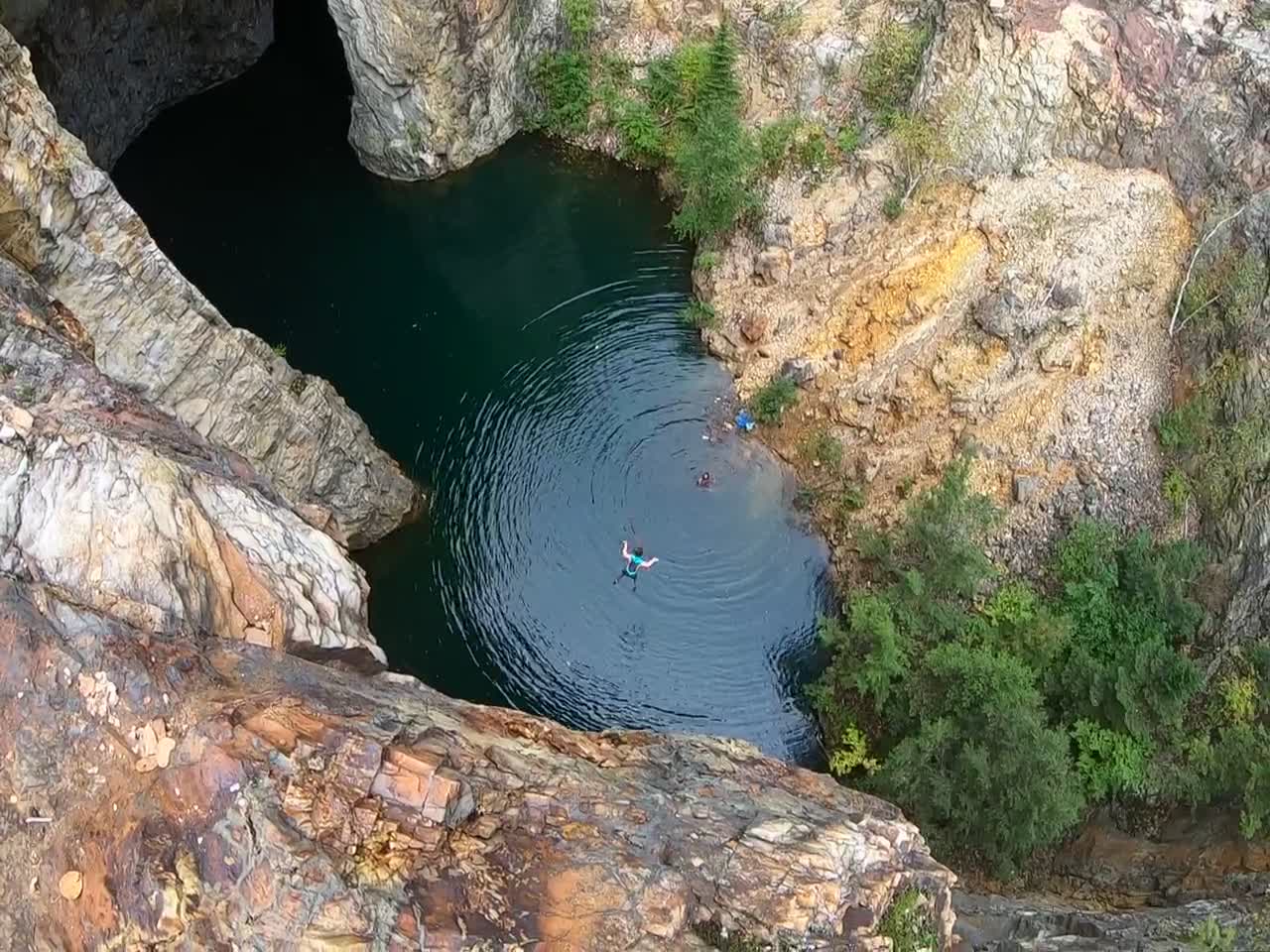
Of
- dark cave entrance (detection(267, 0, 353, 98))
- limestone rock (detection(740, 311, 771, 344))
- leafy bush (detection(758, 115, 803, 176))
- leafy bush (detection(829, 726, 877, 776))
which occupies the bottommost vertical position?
leafy bush (detection(829, 726, 877, 776))

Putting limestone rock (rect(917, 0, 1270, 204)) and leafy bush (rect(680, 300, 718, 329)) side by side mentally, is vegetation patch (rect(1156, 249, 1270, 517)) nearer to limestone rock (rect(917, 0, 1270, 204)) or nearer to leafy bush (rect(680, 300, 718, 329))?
limestone rock (rect(917, 0, 1270, 204))

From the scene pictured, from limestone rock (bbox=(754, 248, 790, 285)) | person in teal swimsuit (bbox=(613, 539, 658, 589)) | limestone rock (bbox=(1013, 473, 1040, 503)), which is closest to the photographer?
limestone rock (bbox=(1013, 473, 1040, 503))

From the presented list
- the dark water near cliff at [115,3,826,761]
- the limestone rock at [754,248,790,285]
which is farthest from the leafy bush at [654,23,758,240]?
the limestone rock at [754,248,790,285]

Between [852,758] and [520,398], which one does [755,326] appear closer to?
[520,398]

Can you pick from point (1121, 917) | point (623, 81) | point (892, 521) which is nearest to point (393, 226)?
point (623, 81)

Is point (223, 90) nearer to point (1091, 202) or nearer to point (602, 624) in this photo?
point (602, 624)

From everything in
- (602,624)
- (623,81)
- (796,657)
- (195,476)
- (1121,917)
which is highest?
(623,81)
